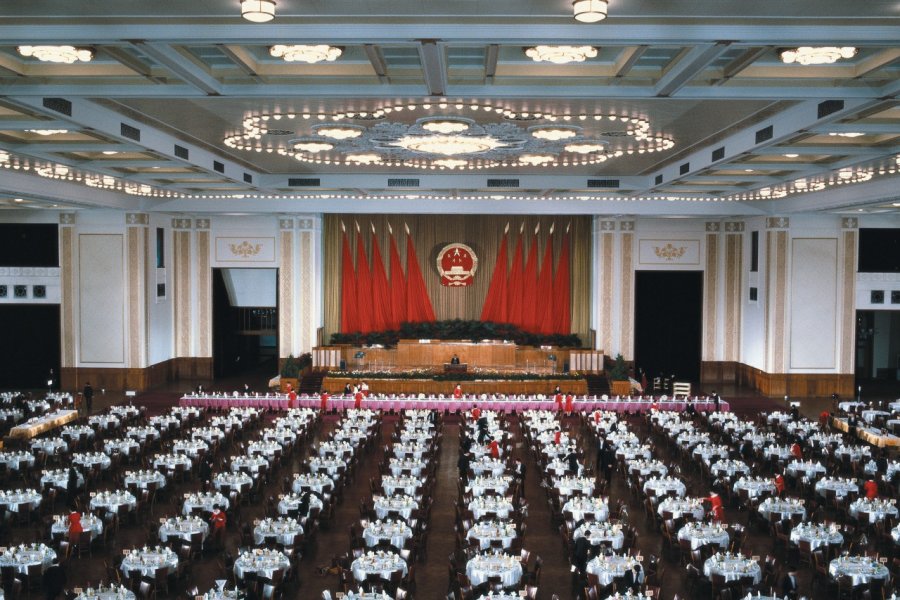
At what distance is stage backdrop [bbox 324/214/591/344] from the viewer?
100 feet

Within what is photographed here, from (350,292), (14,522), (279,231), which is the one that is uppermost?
(279,231)

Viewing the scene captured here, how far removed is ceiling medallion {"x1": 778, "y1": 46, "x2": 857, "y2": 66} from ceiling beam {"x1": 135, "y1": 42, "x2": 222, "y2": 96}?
22.3 ft

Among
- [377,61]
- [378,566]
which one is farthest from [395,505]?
[377,61]

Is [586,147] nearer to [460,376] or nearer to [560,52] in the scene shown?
[560,52]

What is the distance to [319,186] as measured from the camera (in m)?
22.6

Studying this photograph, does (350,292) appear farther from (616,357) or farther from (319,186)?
(616,357)

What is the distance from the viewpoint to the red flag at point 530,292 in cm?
3083

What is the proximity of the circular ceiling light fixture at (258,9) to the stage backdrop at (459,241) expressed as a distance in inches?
937

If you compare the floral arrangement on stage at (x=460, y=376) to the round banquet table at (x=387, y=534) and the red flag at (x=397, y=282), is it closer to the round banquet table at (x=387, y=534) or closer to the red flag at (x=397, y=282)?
the red flag at (x=397, y=282)

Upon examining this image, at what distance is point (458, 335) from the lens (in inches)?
1165

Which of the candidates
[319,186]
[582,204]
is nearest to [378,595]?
[319,186]

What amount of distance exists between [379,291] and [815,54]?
23.4 metres

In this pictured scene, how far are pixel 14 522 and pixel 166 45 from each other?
9.66 meters

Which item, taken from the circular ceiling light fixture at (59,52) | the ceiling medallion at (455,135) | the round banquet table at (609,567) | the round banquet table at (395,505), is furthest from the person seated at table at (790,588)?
the circular ceiling light fixture at (59,52)
